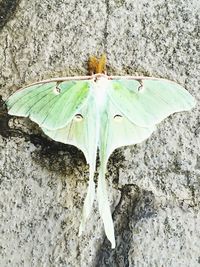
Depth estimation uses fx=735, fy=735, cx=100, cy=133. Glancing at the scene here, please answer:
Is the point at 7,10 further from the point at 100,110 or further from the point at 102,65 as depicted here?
the point at 100,110

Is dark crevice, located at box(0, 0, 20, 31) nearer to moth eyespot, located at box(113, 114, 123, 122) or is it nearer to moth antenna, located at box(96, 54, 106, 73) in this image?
moth antenna, located at box(96, 54, 106, 73)

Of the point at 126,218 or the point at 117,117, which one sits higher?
the point at 117,117

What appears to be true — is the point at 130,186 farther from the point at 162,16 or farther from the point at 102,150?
the point at 162,16

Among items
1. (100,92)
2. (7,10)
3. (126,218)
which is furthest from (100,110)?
(7,10)

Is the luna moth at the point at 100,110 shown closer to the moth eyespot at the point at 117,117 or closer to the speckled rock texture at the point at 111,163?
the moth eyespot at the point at 117,117

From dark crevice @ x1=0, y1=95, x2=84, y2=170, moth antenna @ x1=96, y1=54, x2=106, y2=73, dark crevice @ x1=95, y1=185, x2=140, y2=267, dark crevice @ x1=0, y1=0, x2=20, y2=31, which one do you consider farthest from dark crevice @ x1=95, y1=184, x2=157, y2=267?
dark crevice @ x1=0, y1=0, x2=20, y2=31
